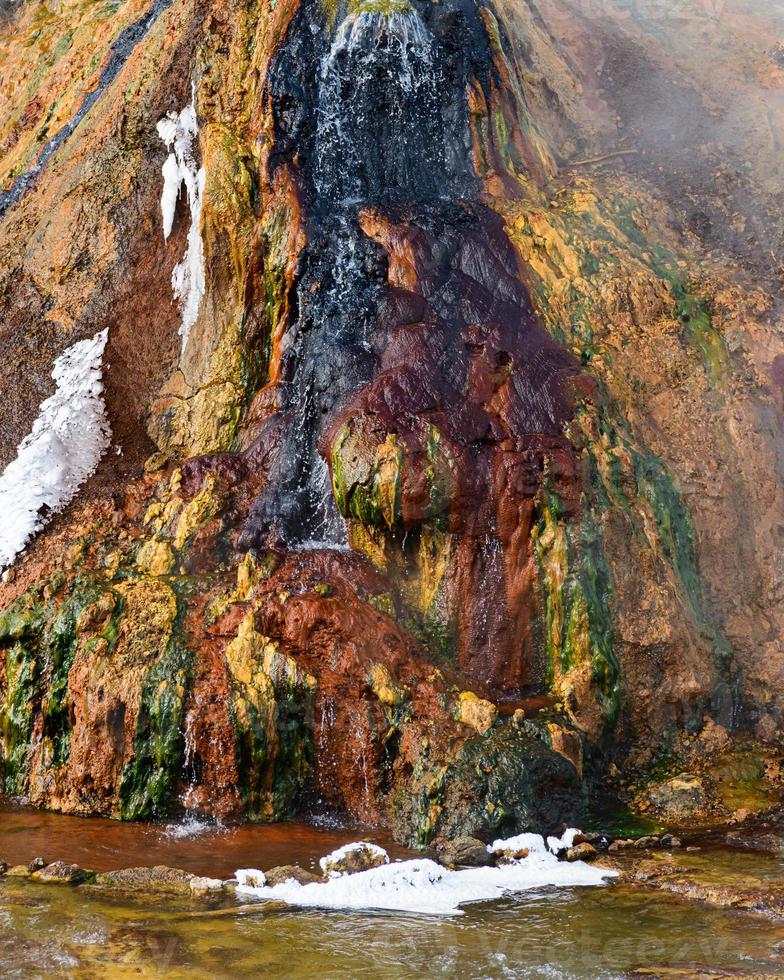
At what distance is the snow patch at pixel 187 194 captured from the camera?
1030 centimetres

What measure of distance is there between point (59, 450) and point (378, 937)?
19.0 ft

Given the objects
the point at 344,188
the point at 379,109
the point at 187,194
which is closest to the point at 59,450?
the point at 187,194

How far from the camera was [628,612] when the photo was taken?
7.99 metres

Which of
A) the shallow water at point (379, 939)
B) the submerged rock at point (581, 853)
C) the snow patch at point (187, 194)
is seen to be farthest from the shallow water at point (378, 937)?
the snow patch at point (187, 194)

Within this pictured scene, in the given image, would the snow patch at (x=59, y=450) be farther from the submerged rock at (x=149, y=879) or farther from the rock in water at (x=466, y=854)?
the rock in water at (x=466, y=854)

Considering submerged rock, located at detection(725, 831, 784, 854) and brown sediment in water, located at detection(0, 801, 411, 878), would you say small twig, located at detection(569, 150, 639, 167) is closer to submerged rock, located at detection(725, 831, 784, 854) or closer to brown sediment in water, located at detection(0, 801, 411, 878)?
submerged rock, located at detection(725, 831, 784, 854)

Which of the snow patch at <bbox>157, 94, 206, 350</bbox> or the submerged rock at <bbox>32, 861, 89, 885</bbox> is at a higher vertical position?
the snow patch at <bbox>157, 94, 206, 350</bbox>

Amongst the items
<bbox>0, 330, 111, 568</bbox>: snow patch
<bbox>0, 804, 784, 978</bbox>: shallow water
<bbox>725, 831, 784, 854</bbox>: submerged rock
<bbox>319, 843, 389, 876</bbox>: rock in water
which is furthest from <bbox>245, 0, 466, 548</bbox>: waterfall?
<bbox>725, 831, 784, 854</bbox>: submerged rock

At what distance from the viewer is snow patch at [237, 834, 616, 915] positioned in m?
5.84

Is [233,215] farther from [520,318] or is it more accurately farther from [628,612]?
[628,612]

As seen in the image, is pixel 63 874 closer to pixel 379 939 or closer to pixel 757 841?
pixel 379 939

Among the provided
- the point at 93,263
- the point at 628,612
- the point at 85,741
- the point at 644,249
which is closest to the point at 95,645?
the point at 85,741

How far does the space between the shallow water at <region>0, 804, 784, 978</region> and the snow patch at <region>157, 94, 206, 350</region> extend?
5.67 m

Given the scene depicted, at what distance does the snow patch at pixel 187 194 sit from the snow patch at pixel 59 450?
835 mm
